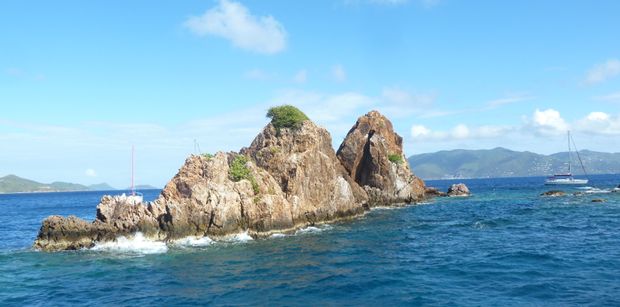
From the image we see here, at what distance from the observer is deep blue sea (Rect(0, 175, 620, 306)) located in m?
28.6

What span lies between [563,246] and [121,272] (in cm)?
4017

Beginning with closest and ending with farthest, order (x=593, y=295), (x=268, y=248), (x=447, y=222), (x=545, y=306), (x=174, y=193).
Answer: (x=545, y=306)
(x=593, y=295)
(x=268, y=248)
(x=174, y=193)
(x=447, y=222)

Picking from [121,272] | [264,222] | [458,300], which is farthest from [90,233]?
[458,300]

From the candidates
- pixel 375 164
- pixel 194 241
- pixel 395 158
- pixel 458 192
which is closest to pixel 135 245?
pixel 194 241

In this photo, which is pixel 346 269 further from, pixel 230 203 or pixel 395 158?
pixel 395 158

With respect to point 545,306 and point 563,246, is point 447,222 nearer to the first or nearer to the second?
point 563,246

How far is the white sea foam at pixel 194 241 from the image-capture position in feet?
161

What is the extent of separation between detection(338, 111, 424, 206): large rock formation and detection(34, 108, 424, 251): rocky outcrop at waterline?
9577mm

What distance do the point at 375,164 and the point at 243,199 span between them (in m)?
46.1

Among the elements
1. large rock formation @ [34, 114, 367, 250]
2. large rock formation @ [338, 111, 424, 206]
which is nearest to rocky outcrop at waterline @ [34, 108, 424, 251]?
large rock formation @ [34, 114, 367, 250]

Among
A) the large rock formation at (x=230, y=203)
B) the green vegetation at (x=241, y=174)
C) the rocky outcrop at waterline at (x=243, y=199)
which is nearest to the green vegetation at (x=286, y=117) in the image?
the rocky outcrop at waterline at (x=243, y=199)

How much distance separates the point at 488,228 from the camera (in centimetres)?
5691

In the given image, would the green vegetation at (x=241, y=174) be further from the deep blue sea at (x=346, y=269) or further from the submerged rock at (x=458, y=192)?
the submerged rock at (x=458, y=192)

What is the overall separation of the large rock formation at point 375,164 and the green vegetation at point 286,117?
80.1ft
